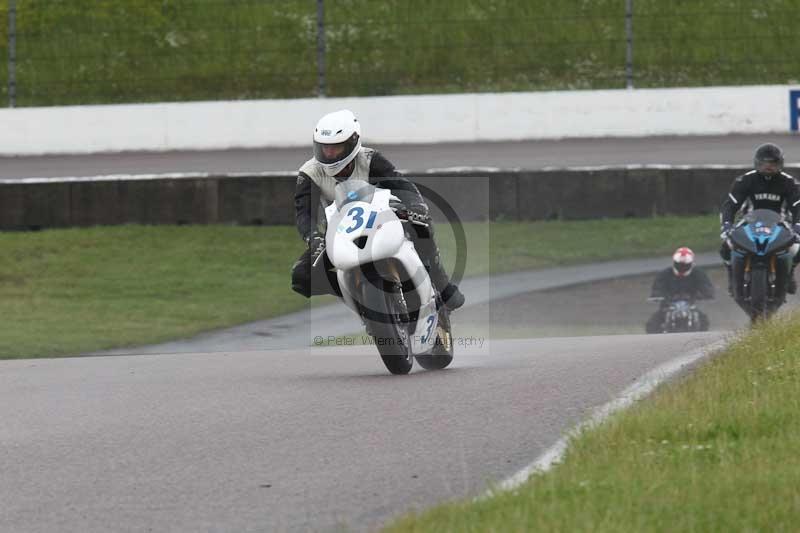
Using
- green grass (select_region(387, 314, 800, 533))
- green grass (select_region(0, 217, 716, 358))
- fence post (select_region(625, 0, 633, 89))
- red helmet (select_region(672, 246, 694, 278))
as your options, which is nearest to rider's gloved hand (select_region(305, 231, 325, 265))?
green grass (select_region(387, 314, 800, 533))

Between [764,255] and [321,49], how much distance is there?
12.1 metres

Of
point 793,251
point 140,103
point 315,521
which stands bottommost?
point 315,521

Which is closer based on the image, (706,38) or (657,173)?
A: (657,173)

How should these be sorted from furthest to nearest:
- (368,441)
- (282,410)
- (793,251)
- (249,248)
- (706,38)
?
(706,38) → (249,248) → (793,251) → (282,410) → (368,441)

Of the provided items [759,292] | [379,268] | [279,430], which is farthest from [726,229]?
[279,430]

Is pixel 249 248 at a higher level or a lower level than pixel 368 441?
higher

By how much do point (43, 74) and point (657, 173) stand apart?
996cm

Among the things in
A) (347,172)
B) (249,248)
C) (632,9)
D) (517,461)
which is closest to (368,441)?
(517,461)

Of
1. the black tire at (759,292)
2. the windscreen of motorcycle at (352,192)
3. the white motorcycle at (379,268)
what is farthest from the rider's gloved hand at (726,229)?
the windscreen of motorcycle at (352,192)

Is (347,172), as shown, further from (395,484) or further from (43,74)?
(43,74)

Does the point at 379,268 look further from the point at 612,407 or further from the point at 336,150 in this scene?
the point at 612,407

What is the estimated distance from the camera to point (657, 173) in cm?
1794

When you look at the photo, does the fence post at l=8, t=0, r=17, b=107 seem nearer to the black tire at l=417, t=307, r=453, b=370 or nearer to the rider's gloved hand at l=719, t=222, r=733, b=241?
the rider's gloved hand at l=719, t=222, r=733, b=241

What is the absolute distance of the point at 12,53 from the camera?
2259cm
